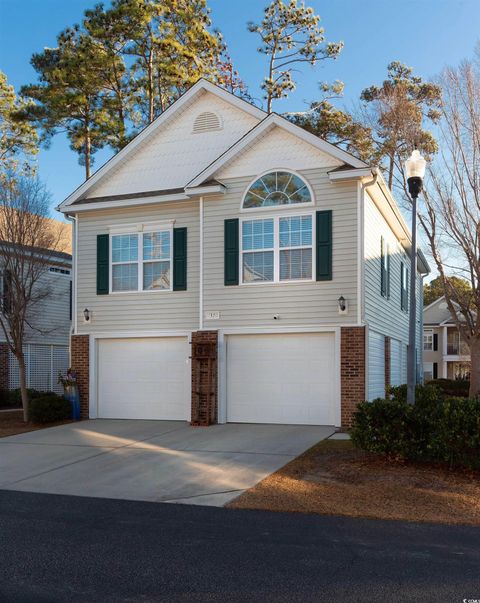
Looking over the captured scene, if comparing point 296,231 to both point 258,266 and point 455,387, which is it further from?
point 455,387

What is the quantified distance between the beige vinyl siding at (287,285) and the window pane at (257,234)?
0.20 m

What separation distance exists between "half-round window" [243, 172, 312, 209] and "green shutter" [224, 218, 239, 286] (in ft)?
1.78

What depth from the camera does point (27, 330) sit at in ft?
75.5

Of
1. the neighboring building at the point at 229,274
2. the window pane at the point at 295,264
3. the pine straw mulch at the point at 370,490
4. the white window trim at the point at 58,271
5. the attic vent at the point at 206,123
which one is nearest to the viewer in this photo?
the pine straw mulch at the point at 370,490

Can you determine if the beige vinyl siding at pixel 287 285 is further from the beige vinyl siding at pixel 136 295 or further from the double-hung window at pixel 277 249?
the beige vinyl siding at pixel 136 295

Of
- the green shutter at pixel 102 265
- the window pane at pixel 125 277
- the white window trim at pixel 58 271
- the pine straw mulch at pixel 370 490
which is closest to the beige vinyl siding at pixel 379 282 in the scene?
the pine straw mulch at pixel 370 490

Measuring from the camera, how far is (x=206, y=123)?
16.1 metres

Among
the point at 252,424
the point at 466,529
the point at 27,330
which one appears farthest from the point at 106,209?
the point at 466,529

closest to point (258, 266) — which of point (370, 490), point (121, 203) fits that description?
point (121, 203)

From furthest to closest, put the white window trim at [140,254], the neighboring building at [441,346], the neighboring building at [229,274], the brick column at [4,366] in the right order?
the neighboring building at [441,346]
the brick column at [4,366]
the white window trim at [140,254]
the neighboring building at [229,274]

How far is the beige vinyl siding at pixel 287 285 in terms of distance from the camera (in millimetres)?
13547

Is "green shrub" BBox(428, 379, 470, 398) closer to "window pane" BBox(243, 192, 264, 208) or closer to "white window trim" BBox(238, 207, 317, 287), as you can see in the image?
"white window trim" BBox(238, 207, 317, 287)

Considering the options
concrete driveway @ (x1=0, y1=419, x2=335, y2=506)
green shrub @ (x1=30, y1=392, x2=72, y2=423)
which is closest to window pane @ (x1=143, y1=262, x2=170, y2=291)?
concrete driveway @ (x1=0, y1=419, x2=335, y2=506)

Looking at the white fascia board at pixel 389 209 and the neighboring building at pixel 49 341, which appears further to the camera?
the neighboring building at pixel 49 341
